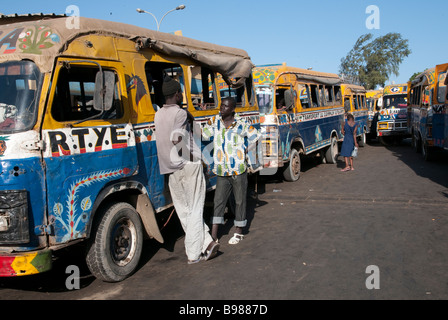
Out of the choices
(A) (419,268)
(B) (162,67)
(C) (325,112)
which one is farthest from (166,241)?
(C) (325,112)

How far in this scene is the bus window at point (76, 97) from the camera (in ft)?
13.0

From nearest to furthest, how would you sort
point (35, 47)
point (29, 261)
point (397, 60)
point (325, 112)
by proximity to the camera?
point (29, 261) < point (35, 47) < point (325, 112) < point (397, 60)

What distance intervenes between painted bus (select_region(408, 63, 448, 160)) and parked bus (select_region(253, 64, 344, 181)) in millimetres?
2920

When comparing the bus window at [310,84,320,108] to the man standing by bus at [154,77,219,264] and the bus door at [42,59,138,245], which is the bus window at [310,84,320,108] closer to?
→ the man standing by bus at [154,77,219,264]

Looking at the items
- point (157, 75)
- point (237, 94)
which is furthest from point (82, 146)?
point (237, 94)

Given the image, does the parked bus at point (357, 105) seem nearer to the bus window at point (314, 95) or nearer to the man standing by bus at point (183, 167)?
the bus window at point (314, 95)

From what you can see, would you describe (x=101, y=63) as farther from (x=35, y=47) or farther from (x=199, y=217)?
(x=199, y=217)

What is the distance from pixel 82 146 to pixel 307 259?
2.91 meters

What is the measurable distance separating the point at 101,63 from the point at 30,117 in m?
1.03

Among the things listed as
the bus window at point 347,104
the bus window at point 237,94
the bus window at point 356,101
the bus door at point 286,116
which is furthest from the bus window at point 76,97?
the bus window at point 356,101

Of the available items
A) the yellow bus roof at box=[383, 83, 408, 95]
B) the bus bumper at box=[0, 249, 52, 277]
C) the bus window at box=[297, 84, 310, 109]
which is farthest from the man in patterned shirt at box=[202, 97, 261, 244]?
the yellow bus roof at box=[383, 83, 408, 95]

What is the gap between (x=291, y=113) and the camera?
383 inches

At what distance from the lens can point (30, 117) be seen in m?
3.58

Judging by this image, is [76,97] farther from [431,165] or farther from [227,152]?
[431,165]
